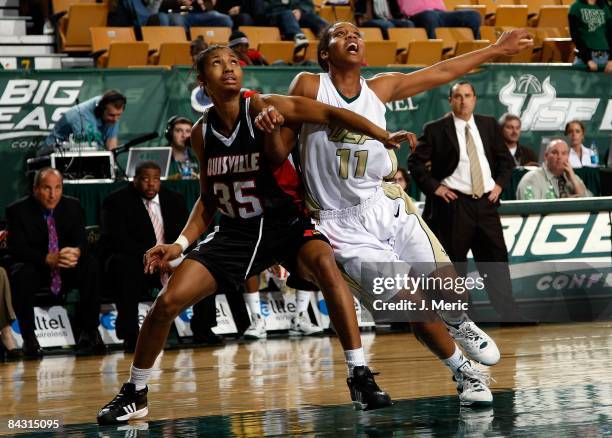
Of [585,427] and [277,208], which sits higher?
[277,208]

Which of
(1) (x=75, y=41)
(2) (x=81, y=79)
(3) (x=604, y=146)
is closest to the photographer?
(2) (x=81, y=79)

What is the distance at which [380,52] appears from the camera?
52.0 ft

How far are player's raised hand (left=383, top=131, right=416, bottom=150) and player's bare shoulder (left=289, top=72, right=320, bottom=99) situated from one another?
0.73 m

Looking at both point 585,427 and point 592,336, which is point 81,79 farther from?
point 585,427

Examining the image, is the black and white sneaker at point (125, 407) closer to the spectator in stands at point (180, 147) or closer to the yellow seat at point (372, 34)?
the spectator in stands at point (180, 147)

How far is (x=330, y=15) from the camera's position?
58.7ft

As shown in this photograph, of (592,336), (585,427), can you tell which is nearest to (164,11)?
(592,336)

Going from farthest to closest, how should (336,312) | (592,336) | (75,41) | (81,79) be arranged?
1. (75,41)
2. (81,79)
3. (592,336)
4. (336,312)

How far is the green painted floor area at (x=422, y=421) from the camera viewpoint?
502cm

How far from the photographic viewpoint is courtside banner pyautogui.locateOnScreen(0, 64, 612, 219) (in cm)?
1209

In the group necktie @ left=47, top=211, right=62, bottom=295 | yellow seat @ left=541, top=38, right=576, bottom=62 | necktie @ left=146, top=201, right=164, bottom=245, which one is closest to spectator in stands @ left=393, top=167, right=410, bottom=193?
necktie @ left=146, top=201, right=164, bottom=245

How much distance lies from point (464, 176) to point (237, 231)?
488cm

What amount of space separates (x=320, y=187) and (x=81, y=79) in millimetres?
6988

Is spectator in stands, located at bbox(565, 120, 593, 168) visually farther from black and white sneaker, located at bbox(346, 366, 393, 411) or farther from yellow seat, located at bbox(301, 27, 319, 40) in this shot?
black and white sneaker, located at bbox(346, 366, 393, 411)
